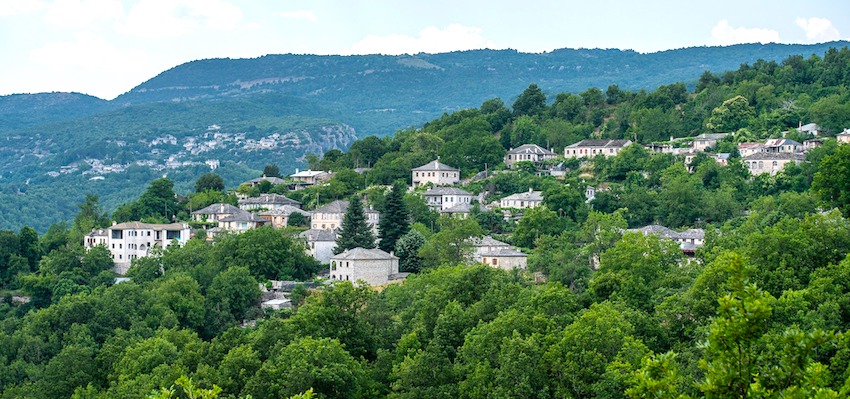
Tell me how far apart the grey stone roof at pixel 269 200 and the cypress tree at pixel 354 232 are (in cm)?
1812

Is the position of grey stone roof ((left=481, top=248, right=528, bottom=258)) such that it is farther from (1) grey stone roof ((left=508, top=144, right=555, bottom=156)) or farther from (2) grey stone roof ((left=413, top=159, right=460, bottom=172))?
(1) grey stone roof ((left=508, top=144, right=555, bottom=156))

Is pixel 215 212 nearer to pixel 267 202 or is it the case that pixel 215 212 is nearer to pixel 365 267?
pixel 267 202

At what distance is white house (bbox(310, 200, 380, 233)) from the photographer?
85.9m

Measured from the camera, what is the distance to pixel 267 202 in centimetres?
9475

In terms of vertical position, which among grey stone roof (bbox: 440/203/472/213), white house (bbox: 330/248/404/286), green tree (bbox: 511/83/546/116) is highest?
green tree (bbox: 511/83/546/116)

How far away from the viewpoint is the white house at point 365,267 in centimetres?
7081

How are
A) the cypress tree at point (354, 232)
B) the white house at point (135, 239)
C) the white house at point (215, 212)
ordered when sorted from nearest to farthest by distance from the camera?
the cypress tree at point (354, 232) < the white house at point (135, 239) < the white house at point (215, 212)

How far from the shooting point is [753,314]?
66.2ft

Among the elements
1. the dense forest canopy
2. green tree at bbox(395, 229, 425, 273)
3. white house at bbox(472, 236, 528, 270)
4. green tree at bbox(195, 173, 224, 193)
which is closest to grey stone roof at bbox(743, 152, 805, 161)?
the dense forest canopy

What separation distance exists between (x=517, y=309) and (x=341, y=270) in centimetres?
2338

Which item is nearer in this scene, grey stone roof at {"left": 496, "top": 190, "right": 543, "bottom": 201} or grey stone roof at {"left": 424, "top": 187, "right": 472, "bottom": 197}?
grey stone roof at {"left": 496, "top": 190, "right": 543, "bottom": 201}

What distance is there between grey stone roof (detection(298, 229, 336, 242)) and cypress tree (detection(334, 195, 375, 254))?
2.43 m

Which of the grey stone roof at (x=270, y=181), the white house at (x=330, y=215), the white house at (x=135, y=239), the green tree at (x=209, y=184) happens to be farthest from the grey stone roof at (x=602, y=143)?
the white house at (x=135, y=239)

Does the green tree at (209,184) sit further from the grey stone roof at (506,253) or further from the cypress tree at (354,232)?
the grey stone roof at (506,253)
